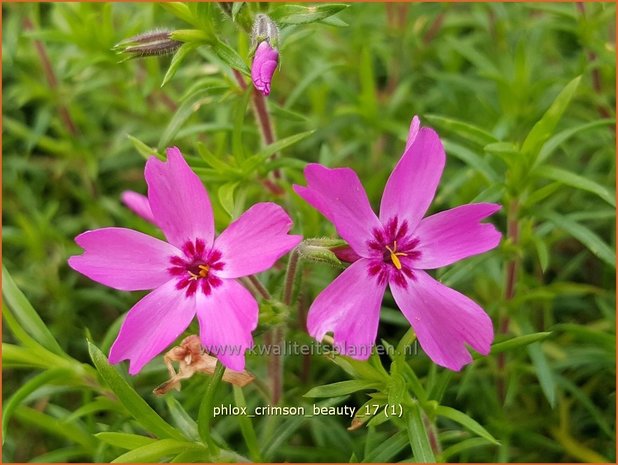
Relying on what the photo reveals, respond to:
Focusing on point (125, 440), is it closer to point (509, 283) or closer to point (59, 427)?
point (59, 427)

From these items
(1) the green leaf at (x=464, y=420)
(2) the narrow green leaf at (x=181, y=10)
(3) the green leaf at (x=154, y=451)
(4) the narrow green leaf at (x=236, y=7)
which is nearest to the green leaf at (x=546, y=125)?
(1) the green leaf at (x=464, y=420)

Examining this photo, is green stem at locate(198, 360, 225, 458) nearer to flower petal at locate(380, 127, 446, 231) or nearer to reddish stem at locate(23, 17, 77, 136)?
flower petal at locate(380, 127, 446, 231)

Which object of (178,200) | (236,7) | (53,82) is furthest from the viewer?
(53,82)

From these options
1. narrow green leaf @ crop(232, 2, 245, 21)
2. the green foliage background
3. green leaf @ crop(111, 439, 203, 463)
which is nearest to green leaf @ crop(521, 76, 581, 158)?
the green foliage background

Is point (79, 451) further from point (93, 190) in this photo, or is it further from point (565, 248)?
point (565, 248)

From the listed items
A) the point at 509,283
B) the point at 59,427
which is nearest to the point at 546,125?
the point at 509,283
